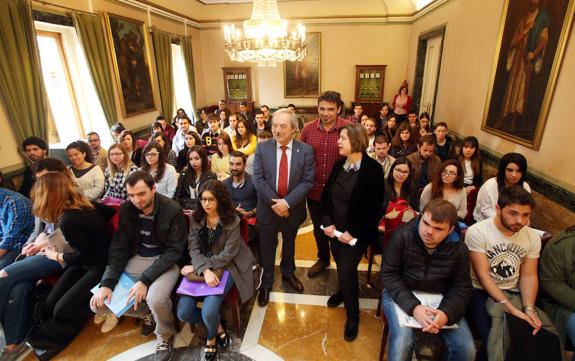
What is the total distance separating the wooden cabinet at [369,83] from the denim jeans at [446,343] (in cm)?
820

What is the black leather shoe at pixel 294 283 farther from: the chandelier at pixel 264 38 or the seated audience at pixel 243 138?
the chandelier at pixel 264 38

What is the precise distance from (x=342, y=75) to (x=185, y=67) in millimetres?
4763

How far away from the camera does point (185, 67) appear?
822cm

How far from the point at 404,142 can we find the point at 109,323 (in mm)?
4436

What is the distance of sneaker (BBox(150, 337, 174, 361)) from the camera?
86.4 inches

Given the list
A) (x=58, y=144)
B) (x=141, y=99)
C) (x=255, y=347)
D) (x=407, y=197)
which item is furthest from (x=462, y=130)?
(x=58, y=144)

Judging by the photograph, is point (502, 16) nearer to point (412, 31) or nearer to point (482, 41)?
point (482, 41)

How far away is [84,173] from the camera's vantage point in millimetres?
3340

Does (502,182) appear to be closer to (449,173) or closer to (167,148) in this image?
(449,173)

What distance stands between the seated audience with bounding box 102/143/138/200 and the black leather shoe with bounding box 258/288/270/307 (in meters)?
1.89

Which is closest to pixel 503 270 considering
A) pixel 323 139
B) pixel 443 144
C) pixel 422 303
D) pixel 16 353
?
pixel 422 303

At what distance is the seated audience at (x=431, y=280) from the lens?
1759mm

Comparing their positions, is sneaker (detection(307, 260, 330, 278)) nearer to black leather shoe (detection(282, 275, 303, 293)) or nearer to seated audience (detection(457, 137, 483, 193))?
black leather shoe (detection(282, 275, 303, 293))

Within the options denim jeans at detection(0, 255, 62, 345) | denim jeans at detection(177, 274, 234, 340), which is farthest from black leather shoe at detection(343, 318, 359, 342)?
denim jeans at detection(0, 255, 62, 345)
